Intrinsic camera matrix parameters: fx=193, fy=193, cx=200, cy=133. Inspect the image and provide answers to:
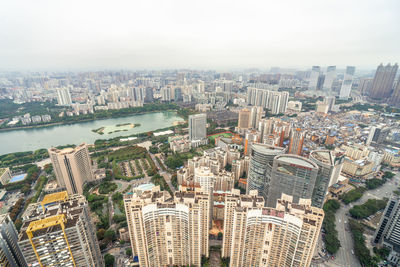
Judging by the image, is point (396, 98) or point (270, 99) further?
point (396, 98)

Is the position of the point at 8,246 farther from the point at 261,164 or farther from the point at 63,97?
the point at 63,97

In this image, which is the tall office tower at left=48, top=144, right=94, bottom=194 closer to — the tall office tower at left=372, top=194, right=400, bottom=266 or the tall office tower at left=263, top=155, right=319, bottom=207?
the tall office tower at left=263, top=155, right=319, bottom=207

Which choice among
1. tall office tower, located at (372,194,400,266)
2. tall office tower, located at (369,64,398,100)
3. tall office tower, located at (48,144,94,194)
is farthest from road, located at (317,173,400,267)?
tall office tower, located at (369,64,398,100)

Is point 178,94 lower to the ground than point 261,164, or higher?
lower

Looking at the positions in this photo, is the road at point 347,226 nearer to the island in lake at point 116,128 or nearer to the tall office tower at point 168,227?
the tall office tower at point 168,227

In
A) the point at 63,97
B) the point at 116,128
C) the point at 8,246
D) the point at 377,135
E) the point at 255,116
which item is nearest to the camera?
the point at 8,246

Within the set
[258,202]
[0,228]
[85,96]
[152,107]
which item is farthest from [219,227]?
[85,96]

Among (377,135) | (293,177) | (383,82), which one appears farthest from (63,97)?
(383,82)

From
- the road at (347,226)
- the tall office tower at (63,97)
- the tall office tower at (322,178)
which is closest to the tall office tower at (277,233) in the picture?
the tall office tower at (322,178)
